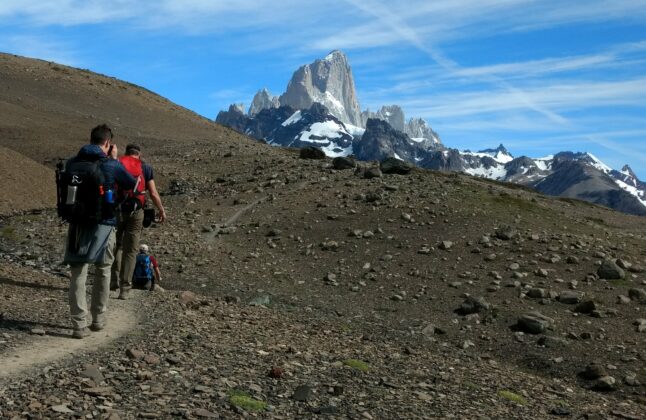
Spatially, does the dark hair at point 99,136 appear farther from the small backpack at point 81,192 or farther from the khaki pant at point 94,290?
the khaki pant at point 94,290

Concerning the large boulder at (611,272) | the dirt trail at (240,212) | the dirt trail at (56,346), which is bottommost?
the dirt trail at (56,346)

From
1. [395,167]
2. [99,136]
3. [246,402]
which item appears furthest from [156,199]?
[395,167]

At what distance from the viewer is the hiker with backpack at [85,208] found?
11414mm

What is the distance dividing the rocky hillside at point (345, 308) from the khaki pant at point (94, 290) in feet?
2.05

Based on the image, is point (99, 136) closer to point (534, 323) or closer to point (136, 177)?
point (136, 177)

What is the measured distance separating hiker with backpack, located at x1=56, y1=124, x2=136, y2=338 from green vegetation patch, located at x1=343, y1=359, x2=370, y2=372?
4.77 meters

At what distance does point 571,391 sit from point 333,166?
26.5 meters

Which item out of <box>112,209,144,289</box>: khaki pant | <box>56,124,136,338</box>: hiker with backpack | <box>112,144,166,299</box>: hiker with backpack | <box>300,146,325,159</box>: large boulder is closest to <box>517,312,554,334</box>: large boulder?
<box>112,144,166,299</box>: hiker with backpack

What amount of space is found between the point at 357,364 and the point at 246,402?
3.78 m

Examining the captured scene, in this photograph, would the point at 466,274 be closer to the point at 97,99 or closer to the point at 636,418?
the point at 636,418

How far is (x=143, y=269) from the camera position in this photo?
730 inches

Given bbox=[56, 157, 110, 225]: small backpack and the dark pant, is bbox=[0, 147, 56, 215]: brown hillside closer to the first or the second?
the dark pant

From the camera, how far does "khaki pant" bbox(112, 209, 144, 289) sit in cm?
1609

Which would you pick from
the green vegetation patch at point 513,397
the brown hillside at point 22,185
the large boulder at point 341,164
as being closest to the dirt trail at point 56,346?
the green vegetation patch at point 513,397
